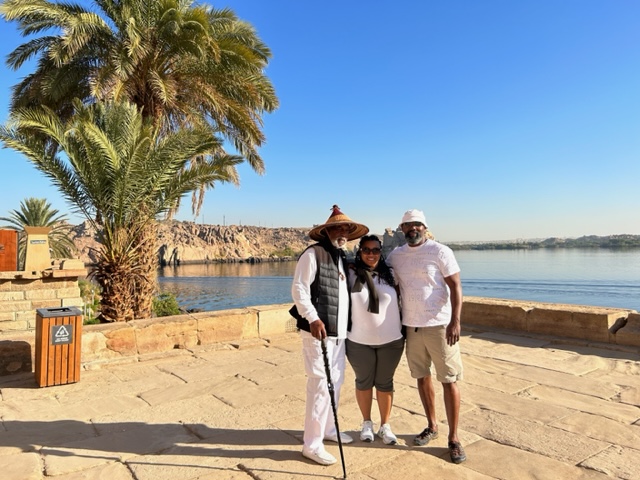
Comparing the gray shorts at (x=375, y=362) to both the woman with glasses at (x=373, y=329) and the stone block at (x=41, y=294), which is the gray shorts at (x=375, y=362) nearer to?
the woman with glasses at (x=373, y=329)

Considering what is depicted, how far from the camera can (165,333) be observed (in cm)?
643

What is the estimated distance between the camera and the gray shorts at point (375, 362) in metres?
3.25

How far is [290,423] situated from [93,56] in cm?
1062

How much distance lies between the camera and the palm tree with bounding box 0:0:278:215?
9.79 m

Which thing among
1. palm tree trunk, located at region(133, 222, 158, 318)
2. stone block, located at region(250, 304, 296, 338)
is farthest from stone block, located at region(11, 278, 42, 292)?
stone block, located at region(250, 304, 296, 338)

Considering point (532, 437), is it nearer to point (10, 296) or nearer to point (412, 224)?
point (412, 224)

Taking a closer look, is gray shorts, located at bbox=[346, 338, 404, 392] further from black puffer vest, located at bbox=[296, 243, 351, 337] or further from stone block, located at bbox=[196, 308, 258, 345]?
stone block, located at bbox=[196, 308, 258, 345]

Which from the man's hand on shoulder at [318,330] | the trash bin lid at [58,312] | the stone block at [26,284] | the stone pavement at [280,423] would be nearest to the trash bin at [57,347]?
the trash bin lid at [58,312]

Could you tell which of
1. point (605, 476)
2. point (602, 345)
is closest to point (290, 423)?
point (605, 476)

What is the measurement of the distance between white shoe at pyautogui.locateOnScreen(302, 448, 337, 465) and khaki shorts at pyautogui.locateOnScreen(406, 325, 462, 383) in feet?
2.83

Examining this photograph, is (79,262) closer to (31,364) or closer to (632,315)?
(31,364)

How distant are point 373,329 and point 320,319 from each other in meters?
0.41

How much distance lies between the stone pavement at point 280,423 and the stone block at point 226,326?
0.80 metres

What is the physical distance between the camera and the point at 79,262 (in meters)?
10.3
